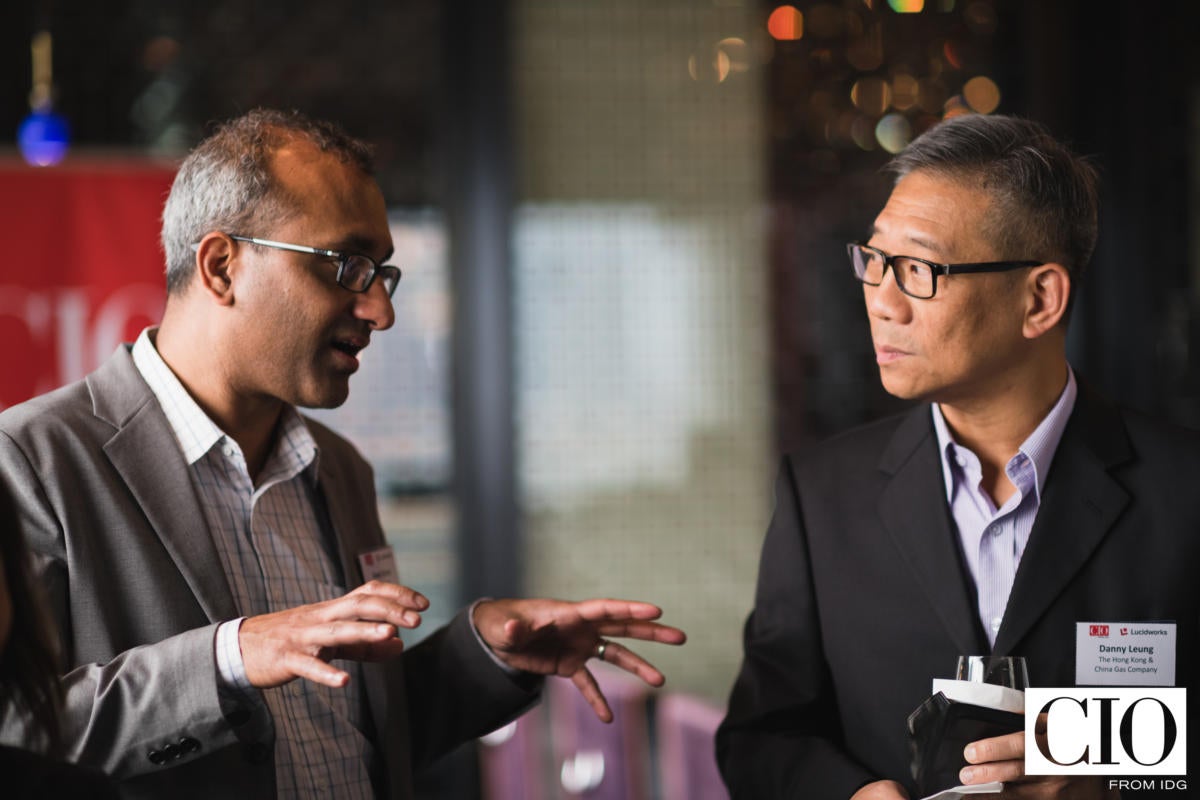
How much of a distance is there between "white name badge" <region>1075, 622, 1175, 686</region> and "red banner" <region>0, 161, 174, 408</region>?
3.82 meters

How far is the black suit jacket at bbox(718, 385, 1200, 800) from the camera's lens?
2059mm

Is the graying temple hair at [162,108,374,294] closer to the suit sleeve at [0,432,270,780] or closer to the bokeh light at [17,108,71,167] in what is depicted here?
the suit sleeve at [0,432,270,780]

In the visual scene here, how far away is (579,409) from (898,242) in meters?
2.80

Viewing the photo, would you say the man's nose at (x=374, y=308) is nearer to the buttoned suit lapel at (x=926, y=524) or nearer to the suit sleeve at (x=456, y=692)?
the suit sleeve at (x=456, y=692)

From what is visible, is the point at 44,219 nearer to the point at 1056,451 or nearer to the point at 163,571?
the point at 163,571

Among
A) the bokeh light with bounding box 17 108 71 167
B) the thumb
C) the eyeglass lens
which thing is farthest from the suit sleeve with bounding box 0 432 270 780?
the bokeh light with bounding box 17 108 71 167

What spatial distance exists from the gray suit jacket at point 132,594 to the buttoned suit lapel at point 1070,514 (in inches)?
44.1

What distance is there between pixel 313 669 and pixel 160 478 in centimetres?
55

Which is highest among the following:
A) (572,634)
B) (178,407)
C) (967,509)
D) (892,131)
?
(892,131)

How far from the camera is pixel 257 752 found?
75.9 inches

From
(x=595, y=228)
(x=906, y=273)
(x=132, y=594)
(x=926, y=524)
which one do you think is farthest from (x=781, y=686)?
(x=595, y=228)

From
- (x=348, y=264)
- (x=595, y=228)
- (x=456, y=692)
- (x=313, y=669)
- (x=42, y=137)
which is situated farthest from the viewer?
(x=595, y=228)

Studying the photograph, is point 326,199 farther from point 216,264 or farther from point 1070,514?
point 1070,514

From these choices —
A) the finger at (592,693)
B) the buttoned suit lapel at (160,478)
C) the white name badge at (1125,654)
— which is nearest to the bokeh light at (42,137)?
the buttoned suit lapel at (160,478)
